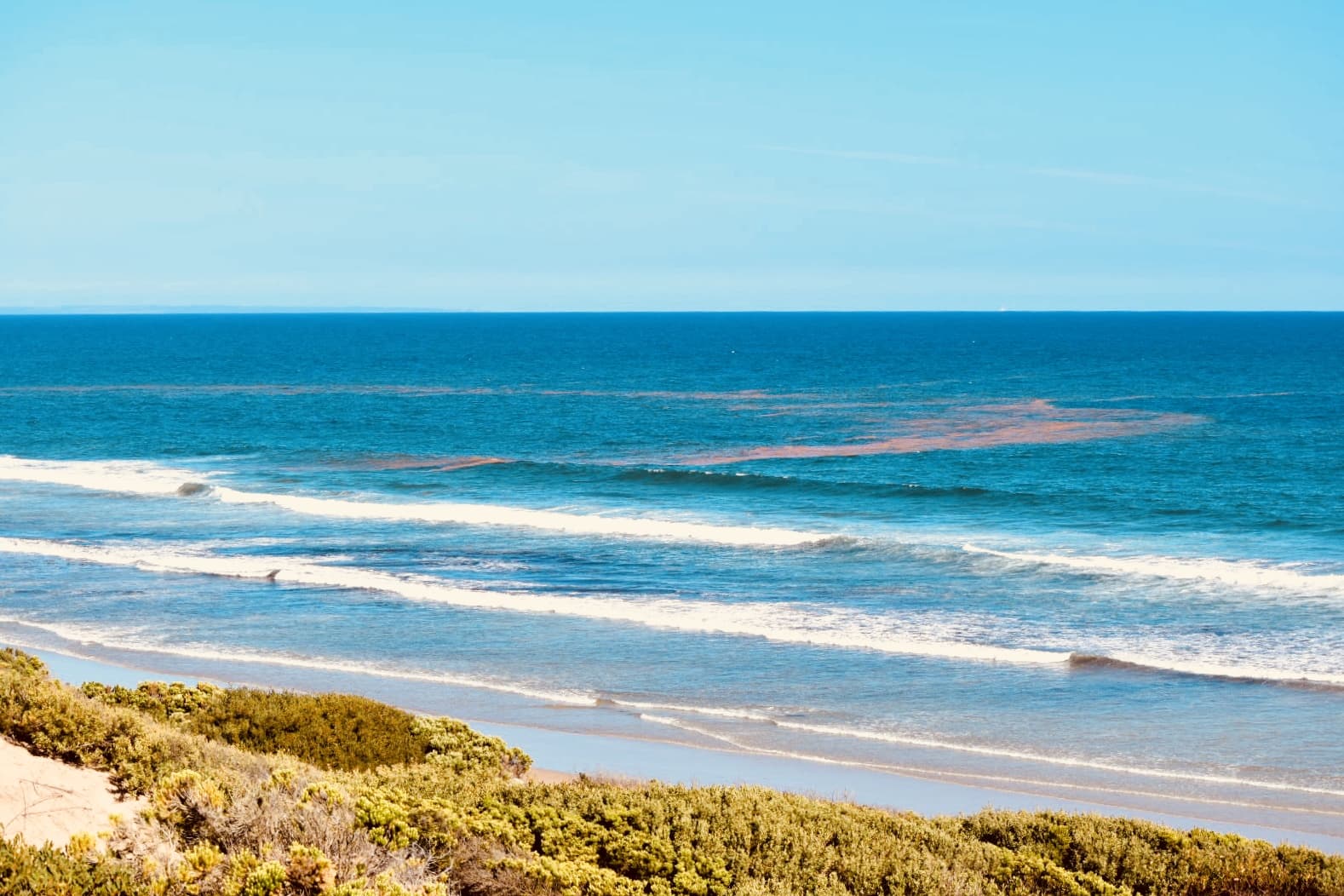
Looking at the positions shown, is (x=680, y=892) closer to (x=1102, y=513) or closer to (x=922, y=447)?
(x=1102, y=513)

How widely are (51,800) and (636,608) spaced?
15.7m

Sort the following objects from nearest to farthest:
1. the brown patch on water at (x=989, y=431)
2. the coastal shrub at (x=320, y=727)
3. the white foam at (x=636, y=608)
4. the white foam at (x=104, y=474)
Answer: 1. the coastal shrub at (x=320, y=727)
2. the white foam at (x=636, y=608)
3. the white foam at (x=104, y=474)
4. the brown patch on water at (x=989, y=431)

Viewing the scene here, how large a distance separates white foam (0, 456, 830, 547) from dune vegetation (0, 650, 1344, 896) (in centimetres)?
2120

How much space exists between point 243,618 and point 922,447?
31.2 meters

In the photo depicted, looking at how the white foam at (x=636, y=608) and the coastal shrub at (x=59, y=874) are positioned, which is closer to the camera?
the coastal shrub at (x=59, y=874)

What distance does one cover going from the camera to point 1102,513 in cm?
3462

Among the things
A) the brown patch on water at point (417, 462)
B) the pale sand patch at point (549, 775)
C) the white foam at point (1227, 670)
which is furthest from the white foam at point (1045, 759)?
the brown patch on water at point (417, 462)

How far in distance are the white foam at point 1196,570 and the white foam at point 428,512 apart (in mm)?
5672

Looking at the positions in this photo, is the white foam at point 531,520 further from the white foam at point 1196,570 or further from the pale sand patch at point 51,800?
the pale sand patch at point 51,800

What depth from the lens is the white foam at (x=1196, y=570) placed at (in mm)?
25812

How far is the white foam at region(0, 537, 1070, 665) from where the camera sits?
69.4 feet

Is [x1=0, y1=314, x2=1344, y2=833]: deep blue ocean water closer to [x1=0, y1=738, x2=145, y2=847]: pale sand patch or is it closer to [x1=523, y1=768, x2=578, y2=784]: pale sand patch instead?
[x1=523, y1=768, x2=578, y2=784]: pale sand patch

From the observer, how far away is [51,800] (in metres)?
8.93

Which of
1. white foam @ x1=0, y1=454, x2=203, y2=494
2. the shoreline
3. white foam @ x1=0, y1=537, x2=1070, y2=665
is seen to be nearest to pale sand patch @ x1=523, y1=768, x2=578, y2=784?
the shoreline
